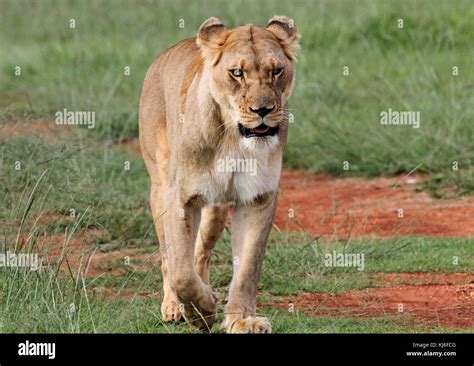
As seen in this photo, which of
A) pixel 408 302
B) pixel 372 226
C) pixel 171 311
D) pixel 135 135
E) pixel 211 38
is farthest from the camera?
pixel 135 135

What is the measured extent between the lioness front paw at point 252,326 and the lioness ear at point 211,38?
1.18 metres

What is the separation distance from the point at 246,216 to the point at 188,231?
0.90ft

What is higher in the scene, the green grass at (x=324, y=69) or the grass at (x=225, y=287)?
the grass at (x=225, y=287)

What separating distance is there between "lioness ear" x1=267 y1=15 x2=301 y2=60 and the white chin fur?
447mm

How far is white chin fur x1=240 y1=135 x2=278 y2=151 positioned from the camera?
21.7ft

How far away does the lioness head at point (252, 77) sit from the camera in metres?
6.51

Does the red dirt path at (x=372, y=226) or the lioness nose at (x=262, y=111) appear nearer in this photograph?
the lioness nose at (x=262, y=111)

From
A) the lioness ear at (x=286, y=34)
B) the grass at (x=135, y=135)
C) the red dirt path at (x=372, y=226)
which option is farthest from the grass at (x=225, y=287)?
the lioness ear at (x=286, y=34)

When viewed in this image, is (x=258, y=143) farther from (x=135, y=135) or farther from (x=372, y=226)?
(x=135, y=135)

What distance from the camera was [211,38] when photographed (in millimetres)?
6918

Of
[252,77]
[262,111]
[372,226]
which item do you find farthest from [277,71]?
[372,226]

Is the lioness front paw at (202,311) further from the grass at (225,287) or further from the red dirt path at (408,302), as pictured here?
the red dirt path at (408,302)

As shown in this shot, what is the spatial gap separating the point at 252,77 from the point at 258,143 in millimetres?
292

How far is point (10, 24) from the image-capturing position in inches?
668
